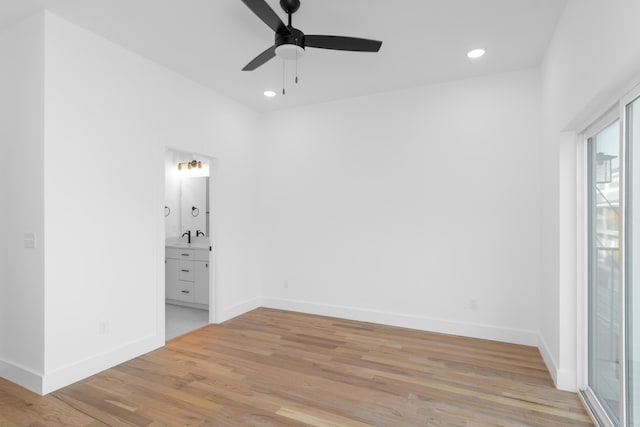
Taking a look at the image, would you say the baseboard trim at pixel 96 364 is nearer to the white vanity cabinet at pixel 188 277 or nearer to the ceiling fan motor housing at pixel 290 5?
the white vanity cabinet at pixel 188 277

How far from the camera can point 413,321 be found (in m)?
4.01

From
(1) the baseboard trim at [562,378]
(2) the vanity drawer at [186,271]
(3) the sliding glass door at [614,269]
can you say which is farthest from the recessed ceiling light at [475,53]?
(2) the vanity drawer at [186,271]

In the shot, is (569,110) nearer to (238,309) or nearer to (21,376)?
(238,309)

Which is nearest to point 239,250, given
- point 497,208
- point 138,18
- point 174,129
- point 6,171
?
point 174,129

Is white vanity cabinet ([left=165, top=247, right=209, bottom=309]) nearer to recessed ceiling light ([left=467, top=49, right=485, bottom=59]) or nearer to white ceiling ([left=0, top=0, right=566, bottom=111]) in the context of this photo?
white ceiling ([left=0, top=0, right=566, bottom=111])

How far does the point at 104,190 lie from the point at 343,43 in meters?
2.35

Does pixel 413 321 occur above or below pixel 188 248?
below

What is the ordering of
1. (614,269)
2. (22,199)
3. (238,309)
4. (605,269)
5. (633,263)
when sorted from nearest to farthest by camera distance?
(633,263), (614,269), (605,269), (22,199), (238,309)

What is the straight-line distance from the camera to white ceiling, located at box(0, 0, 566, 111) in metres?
2.51

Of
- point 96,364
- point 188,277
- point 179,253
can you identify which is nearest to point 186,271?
point 188,277

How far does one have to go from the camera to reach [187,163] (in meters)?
5.77

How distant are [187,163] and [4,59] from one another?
302cm

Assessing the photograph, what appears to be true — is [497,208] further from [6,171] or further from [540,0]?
[6,171]

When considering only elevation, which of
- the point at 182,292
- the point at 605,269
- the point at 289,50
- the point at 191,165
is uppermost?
the point at 289,50
